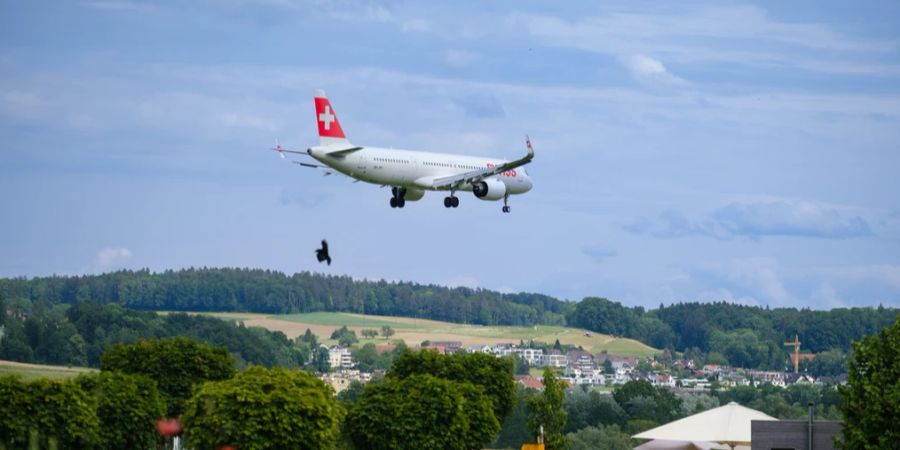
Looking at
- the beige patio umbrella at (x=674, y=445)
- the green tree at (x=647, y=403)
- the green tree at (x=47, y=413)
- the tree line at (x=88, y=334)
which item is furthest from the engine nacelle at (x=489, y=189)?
the tree line at (x=88, y=334)

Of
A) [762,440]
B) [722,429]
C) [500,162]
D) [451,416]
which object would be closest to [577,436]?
[500,162]

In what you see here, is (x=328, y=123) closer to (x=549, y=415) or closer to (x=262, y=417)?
(x=549, y=415)

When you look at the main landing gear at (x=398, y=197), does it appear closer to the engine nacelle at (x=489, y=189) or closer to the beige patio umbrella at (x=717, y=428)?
the engine nacelle at (x=489, y=189)

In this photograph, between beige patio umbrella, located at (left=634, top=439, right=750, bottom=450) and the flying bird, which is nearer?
the flying bird

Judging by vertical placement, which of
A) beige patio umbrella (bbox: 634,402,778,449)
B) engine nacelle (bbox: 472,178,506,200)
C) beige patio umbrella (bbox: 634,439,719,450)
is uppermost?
engine nacelle (bbox: 472,178,506,200)

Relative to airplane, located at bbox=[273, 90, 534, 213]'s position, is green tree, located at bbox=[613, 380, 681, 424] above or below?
below

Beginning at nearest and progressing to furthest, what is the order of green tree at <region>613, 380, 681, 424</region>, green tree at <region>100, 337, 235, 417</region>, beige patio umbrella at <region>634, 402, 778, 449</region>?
beige patio umbrella at <region>634, 402, 778, 449</region>
green tree at <region>100, 337, 235, 417</region>
green tree at <region>613, 380, 681, 424</region>

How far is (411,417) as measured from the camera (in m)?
69.4

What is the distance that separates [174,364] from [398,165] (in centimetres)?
1694

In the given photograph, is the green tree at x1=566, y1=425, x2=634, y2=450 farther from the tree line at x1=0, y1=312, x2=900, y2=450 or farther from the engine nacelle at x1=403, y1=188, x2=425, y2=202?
the engine nacelle at x1=403, y1=188, x2=425, y2=202

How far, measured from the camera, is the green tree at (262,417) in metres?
56.7

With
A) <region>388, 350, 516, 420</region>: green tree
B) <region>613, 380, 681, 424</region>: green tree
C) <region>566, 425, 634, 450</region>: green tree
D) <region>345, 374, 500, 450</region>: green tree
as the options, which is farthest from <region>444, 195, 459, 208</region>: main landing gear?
<region>613, 380, 681, 424</region>: green tree

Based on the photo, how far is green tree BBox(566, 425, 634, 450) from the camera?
416ft

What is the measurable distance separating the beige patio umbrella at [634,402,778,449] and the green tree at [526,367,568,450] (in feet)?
54.9
